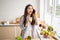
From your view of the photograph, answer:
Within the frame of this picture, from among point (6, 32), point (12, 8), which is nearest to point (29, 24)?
point (6, 32)

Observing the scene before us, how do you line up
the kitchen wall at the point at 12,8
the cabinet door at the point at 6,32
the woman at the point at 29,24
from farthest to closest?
the kitchen wall at the point at 12,8 < the cabinet door at the point at 6,32 < the woman at the point at 29,24

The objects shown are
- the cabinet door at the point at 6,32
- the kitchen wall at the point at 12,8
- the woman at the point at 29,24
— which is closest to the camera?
the woman at the point at 29,24

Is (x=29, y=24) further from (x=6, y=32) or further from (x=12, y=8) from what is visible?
(x=12, y=8)

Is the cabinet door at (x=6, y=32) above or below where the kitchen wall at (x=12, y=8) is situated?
below

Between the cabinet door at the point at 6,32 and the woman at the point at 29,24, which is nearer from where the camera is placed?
the woman at the point at 29,24

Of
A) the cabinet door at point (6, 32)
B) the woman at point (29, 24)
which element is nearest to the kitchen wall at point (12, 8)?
the cabinet door at point (6, 32)

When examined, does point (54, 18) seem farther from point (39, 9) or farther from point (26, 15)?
point (26, 15)

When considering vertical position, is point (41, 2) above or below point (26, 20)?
above

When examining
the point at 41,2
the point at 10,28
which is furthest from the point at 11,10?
the point at 41,2

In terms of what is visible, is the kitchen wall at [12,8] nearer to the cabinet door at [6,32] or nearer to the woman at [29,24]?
the cabinet door at [6,32]

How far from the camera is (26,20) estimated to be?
2.31 metres

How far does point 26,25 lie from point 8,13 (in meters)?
2.26

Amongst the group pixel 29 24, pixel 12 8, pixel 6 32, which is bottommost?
pixel 6 32

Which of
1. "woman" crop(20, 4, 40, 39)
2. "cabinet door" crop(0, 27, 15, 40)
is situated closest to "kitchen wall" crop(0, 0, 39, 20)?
"cabinet door" crop(0, 27, 15, 40)
